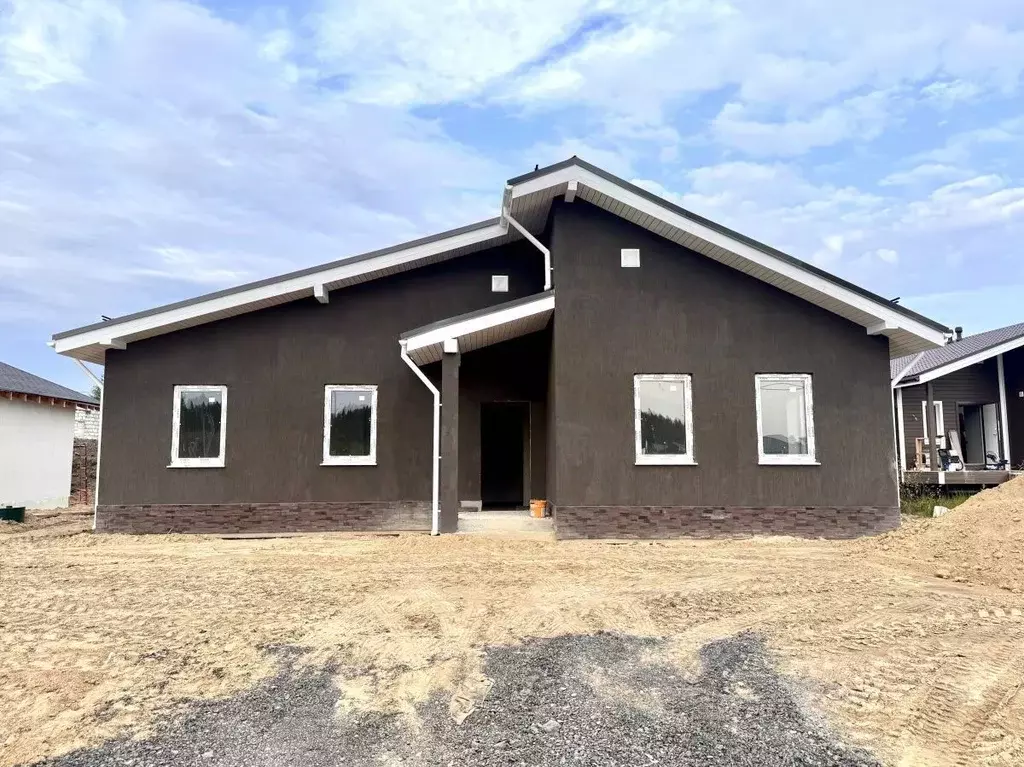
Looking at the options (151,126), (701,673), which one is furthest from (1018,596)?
(151,126)

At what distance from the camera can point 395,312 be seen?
11.3m

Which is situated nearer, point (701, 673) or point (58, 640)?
point (701, 673)

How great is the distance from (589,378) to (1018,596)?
219 inches

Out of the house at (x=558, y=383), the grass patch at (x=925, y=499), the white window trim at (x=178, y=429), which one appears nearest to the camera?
the house at (x=558, y=383)

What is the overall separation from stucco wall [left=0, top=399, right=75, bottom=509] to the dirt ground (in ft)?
20.8

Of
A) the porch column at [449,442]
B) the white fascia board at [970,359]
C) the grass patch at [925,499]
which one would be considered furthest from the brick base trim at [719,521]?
the white fascia board at [970,359]

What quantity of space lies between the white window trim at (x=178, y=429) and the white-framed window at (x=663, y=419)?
260 inches

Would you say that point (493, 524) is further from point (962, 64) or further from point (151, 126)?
point (151, 126)

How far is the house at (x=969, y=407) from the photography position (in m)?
16.6

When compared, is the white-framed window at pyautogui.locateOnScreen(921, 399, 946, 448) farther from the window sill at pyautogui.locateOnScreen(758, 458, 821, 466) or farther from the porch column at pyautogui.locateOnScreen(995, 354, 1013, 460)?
the window sill at pyautogui.locateOnScreen(758, 458, 821, 466)

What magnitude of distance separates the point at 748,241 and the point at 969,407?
13511 mm

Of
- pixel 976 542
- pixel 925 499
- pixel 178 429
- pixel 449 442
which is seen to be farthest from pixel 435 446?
pixel 925 499

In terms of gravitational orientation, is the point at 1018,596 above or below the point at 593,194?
below

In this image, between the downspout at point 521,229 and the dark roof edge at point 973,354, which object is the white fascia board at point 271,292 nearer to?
the downspout at point 521,229
